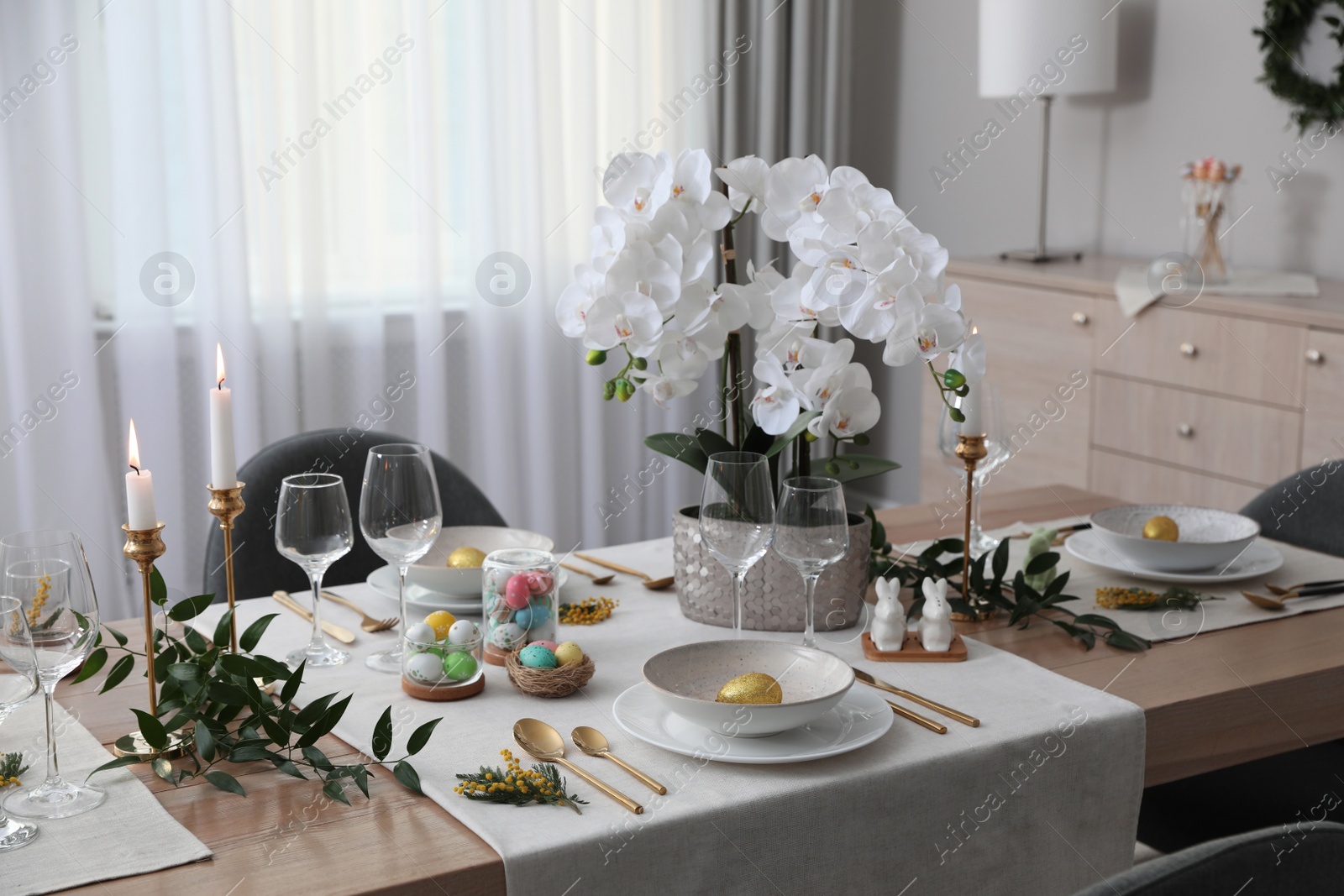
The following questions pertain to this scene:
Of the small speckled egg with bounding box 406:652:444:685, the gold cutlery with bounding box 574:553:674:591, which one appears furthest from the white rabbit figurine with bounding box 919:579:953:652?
the small speckled egg with bounding box 406:652:444:685

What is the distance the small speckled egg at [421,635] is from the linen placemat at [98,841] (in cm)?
29

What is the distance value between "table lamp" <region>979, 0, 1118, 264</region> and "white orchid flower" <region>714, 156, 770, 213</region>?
2.23 m

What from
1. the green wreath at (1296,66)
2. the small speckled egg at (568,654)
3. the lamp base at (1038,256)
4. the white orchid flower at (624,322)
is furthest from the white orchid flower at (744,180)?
the lamp base at (1038,256)

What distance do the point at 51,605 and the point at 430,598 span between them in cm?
59

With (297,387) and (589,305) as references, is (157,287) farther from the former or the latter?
(589,305)

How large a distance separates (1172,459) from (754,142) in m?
1.66

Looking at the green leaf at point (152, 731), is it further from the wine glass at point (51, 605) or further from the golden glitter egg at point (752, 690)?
the golden glitter egg at point (752, 690)

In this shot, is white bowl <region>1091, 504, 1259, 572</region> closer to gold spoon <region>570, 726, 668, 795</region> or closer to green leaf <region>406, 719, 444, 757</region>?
gold spoon <region>570, 726, 668, 795</region>

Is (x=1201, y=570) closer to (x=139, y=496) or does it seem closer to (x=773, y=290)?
(x=773, y=290)

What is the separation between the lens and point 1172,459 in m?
3.02

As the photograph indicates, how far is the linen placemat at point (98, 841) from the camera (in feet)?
3.12

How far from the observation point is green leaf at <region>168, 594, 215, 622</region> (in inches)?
46.1

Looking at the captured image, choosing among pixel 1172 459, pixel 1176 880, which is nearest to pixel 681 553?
pixel 1176 880

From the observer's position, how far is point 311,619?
1.55 meters
